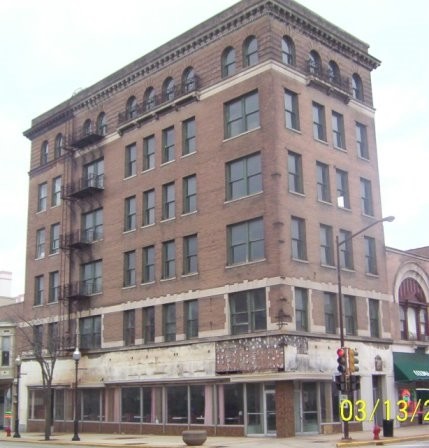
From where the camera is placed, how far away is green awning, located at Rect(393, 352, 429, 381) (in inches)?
1654

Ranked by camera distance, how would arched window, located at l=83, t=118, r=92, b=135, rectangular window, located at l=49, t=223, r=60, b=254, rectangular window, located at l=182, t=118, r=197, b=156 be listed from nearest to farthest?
1. rectangular window, located at l=182, t=118, r=197, b=156
2. arched window, located at l=83, t=118, r=92, b=135
3. rectangular window, located at l=49, t=223, r=60, b=254

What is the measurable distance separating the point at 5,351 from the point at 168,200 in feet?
72.3

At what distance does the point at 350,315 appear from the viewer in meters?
40.9

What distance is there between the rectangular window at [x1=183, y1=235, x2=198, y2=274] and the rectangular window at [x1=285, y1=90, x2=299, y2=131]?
340 inches

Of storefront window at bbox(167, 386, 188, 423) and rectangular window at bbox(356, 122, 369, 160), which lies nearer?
storefront window at bbox(167, 386, 188, 423)

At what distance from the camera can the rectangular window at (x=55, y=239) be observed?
2110 inches

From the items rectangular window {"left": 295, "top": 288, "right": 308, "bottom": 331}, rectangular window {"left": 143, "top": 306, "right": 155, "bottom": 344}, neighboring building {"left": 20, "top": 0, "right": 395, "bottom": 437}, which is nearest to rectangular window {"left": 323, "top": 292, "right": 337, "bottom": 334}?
neighboring building {"left": 20, "top": 0, "right": 395, "bottom": 437}

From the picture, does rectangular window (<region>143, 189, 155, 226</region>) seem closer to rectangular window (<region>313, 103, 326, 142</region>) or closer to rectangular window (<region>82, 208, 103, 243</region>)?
rectangular window (<region>82, 208, 103, 243</region>)

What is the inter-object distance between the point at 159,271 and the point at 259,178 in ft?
30.9

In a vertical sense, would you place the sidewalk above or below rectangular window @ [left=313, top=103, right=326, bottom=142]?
below

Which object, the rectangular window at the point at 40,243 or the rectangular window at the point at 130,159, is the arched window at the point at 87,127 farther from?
the rectangular window at the point at 40,243

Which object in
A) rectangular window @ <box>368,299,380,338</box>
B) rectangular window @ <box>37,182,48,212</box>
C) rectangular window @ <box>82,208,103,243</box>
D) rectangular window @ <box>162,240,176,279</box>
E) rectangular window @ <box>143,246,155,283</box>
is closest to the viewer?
rectangular window @ <box>368,299,380,338</box>

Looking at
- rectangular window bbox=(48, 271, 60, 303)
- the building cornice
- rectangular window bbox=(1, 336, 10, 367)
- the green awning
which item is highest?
the building cornice

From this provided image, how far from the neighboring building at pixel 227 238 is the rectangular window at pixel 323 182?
129mm
